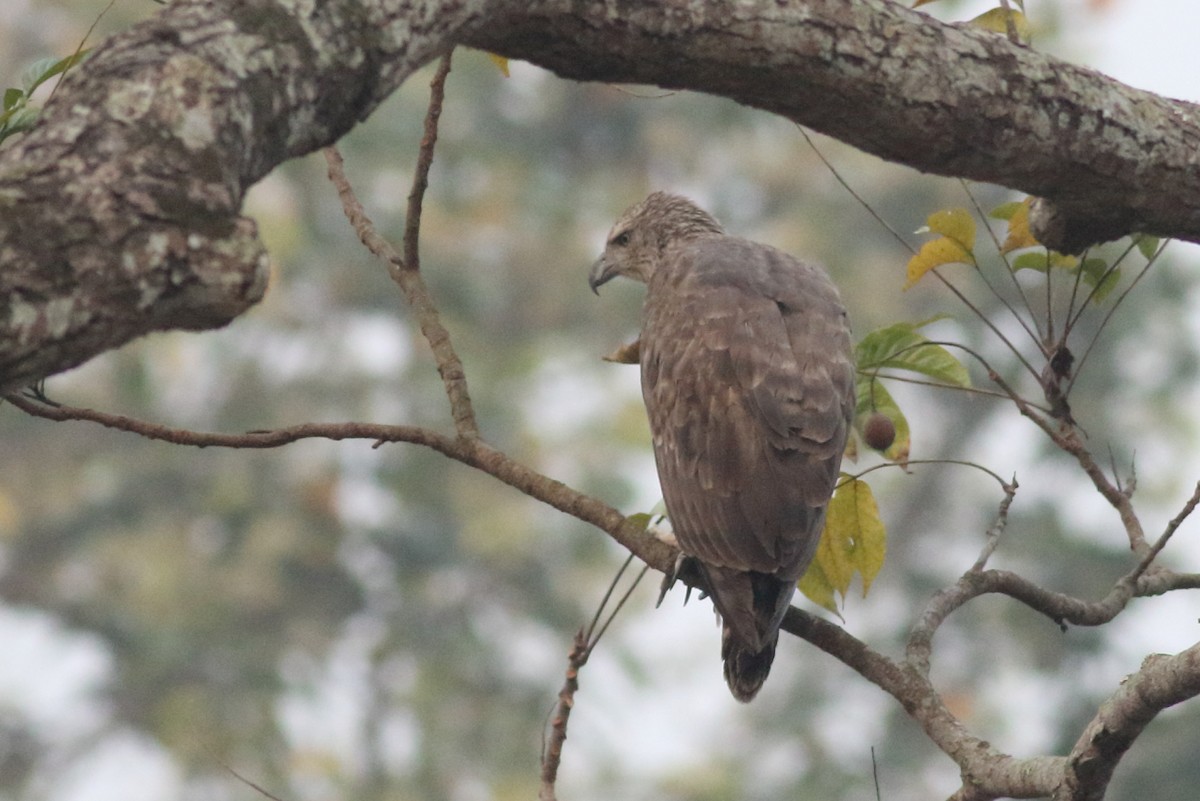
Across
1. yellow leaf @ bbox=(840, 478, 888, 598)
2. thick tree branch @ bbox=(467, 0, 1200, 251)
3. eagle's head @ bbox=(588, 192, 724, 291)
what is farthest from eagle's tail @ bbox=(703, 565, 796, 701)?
eagle's head @ bbox=(588, 192, 724, 291)

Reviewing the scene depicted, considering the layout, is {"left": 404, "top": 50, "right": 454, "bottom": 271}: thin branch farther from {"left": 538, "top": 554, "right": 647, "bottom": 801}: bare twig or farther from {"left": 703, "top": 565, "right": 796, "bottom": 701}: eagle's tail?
{"left": 703, "top": 565, "right": 796, "bottom": 701}: eagle's tail

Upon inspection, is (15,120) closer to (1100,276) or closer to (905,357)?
(905,357)

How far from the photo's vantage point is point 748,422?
11.7 feet

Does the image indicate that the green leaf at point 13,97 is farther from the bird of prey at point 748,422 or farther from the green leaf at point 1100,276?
the green leaf at point 1100,276

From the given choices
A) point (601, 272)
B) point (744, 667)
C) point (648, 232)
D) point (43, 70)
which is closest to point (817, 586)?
point (744, 667)

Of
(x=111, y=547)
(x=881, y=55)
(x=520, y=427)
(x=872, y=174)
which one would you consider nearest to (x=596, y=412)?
(x=520, y=427)

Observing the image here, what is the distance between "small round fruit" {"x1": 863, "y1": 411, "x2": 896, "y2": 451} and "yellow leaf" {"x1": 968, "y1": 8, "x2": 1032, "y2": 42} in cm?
82

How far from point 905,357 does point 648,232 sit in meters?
2.24

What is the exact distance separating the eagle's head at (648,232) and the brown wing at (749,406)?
116cm

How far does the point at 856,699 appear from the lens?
18391 millimetres

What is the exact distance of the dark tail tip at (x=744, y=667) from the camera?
3465 millimetres

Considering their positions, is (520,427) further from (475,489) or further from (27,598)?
(27,598)

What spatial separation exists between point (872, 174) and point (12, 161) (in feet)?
61.6

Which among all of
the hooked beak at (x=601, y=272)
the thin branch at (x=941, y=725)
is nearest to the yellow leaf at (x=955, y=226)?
the thin branch at (x=941, y=725)
